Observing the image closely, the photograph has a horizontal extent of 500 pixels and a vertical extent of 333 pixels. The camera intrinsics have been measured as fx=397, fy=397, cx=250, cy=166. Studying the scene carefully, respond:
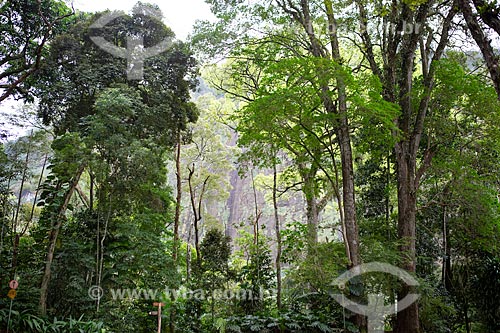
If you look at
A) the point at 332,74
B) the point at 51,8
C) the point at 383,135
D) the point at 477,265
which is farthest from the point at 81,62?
the point at 477,265

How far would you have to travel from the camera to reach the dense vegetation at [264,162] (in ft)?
20.4

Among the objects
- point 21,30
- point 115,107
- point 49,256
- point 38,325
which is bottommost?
point 38,325

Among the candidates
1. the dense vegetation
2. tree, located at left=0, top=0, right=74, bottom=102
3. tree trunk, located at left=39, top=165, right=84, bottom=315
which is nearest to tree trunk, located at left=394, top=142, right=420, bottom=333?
the dense vegetation

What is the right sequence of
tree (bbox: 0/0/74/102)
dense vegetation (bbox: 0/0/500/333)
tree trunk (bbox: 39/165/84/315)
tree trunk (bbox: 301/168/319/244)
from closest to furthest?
tree trunk (bbox: 39/165/84/315), dense vegetation (bbox: 0/0/500/333), tree trunk (bbox: 301/168/319/244), tree (bbox: 0/0/74/102)

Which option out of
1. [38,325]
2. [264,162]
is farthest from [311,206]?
[38,325]

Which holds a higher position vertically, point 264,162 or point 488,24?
point 264,162

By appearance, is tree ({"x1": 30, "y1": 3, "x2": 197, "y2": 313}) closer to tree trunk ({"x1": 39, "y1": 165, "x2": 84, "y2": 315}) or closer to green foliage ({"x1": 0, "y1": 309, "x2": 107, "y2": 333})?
tree trunk ({"x1": 39, "y1": 165, "x2": 84, "y2": 315})

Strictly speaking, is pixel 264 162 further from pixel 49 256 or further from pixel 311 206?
pixel 49 256

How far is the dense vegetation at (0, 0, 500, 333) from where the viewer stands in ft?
20.4

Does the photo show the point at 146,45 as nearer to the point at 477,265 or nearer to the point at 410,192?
the point at 410,192

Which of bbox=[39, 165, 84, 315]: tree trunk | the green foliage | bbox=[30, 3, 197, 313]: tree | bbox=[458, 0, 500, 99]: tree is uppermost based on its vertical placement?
bbox=[30, 3, 197, 313]: tree

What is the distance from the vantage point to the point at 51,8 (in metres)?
7.79

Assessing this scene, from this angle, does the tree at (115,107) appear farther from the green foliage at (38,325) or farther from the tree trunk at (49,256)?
the green foliage at (38,325)

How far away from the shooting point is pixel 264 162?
7035mm
